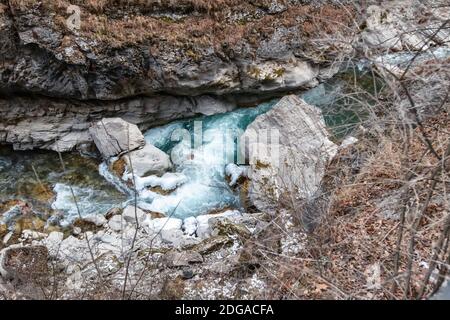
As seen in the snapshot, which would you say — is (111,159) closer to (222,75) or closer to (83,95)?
(83,95)

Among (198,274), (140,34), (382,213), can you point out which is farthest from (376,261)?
(140,34)

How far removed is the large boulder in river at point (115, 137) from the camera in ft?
26.6

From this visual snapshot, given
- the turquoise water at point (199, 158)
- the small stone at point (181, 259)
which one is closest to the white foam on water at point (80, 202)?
the turquoise water at point (199, 158)

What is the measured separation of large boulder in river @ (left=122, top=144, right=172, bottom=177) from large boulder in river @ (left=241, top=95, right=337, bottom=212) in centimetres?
152

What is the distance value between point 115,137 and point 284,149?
3139 millimetres

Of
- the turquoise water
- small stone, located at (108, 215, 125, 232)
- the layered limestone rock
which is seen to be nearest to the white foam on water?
small stone, located at (108, 215, 125, 232)

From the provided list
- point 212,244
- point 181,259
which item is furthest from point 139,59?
→ point 181,259

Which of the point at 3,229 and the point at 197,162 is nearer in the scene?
the point at 3,229

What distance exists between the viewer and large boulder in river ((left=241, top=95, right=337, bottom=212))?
20.8ft

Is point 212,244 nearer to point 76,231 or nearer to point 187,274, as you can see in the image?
point 187,274

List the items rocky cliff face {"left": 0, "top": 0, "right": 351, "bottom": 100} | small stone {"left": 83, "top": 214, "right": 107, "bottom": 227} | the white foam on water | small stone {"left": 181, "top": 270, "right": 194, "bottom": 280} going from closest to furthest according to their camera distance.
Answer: small stone {"left": 181, "top": 270, "right": 194, "bottom": 280} → small stone {"left": 83, "top": 214, "right": 107, "bottom": 227} → the white foam on water → rocky cliff face {"left": 0, "top": 0, "right": 351, "bottom": 100}

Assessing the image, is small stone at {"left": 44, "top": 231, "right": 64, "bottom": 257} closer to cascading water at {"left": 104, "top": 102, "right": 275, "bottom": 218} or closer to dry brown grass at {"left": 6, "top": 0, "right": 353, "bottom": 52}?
cascading water at {"left": 104, "top": 102, "right": 275, "bottom": 218}

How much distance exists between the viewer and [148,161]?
798cm

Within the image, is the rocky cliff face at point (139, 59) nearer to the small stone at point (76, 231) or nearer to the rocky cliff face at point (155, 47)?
the rocky cliff face at point (155, 47)
